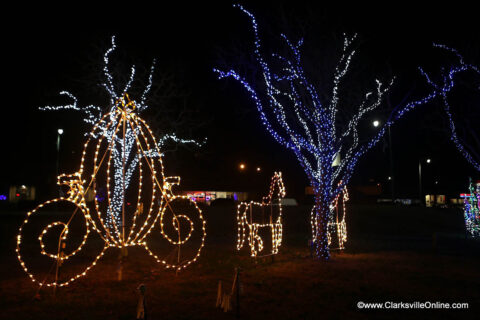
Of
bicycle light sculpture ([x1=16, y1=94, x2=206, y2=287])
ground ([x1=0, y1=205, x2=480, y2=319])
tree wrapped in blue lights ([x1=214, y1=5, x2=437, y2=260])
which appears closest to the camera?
ground ([x1=0, y1=205, x2=480, y2=319])

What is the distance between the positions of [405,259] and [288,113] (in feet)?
17.1

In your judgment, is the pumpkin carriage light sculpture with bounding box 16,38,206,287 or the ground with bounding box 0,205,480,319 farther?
the pumpkin carriage light sculpture with bounding box 16,38,206,287

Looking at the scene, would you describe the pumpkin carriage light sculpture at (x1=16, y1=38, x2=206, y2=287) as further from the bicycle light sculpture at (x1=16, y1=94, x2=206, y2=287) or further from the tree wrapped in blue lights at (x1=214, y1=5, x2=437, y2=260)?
the tree wrapped in blue lights at (x1=214, y1=5, x2=437, y2=260)

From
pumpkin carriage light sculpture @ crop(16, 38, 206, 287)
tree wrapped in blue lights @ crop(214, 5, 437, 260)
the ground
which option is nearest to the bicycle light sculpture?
pumpkin carriage light sculpture @ crop(16, 38, 206, 287)

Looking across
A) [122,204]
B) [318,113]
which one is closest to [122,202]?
[122,204]

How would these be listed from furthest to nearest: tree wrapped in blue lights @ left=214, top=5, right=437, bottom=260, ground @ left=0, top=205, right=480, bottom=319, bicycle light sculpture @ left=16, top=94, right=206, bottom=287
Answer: tree wrapped in blue lights @ left=214, top=5, right=437, bottom=260 < bicycle light sculpture @ left=16, top=94, right=206, bottom=287 < ground @ left=0, top=205, right=480, bottom=319

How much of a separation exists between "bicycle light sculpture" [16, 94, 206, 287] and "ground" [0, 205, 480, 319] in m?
0.41

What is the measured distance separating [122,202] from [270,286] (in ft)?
13.8

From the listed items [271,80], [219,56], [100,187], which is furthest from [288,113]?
[100,187]

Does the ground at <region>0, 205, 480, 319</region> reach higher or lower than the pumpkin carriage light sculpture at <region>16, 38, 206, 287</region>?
lower

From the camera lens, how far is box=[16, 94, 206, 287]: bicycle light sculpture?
24.9 feet

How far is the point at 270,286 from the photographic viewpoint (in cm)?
761

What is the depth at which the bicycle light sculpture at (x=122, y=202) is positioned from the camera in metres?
7.58

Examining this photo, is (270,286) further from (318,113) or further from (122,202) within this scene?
(318,113)
